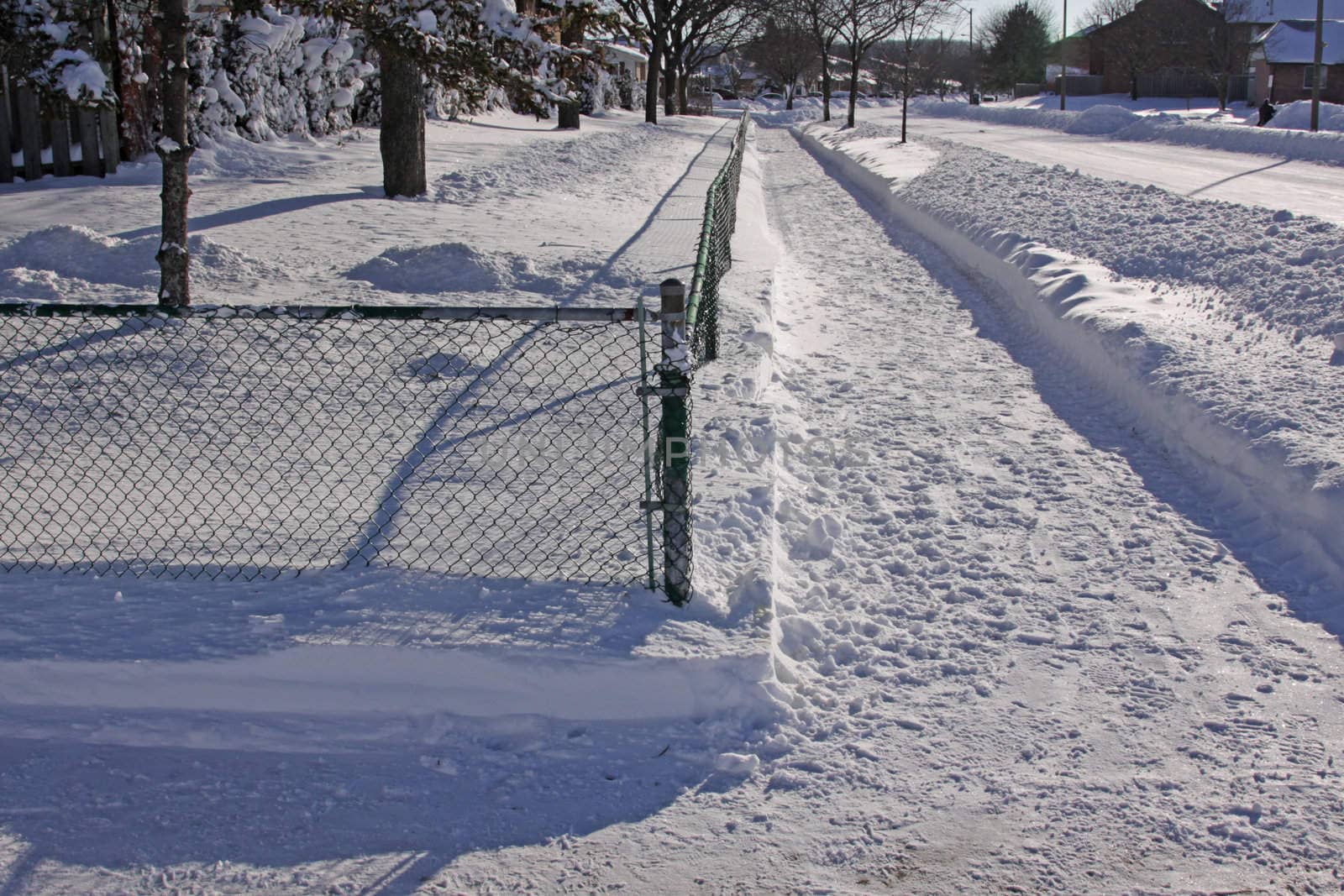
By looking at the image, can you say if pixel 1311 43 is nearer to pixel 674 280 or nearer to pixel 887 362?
pixel 887 362

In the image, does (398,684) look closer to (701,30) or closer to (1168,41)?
(701,30)

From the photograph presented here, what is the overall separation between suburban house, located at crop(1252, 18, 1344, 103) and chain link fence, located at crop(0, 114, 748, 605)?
5384cm

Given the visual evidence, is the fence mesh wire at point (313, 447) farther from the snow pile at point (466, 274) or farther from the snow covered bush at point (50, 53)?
the snow covered bush at point (50, 53)

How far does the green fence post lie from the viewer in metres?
3.67

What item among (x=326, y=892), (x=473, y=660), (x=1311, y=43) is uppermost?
(x=1311, y=43)

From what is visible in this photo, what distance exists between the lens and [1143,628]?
4.07 metres

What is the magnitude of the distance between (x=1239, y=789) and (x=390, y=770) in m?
2.48

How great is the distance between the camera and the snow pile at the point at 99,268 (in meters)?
7.48

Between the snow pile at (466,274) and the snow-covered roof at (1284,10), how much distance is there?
59.2 meters

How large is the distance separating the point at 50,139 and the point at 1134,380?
12570 millimetres

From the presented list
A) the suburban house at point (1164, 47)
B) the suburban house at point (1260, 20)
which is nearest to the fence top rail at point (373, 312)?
the suburban house at point (1260, 20)

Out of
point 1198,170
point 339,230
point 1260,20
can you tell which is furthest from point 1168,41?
point 339,230

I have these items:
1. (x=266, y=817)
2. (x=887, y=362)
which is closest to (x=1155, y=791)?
(x=266, y=817)

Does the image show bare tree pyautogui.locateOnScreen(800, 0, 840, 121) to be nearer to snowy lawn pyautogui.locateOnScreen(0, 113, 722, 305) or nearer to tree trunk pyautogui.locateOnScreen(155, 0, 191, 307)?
snowy lawn pyautogui.locateOnScreen(0, 113, 722, 305)
